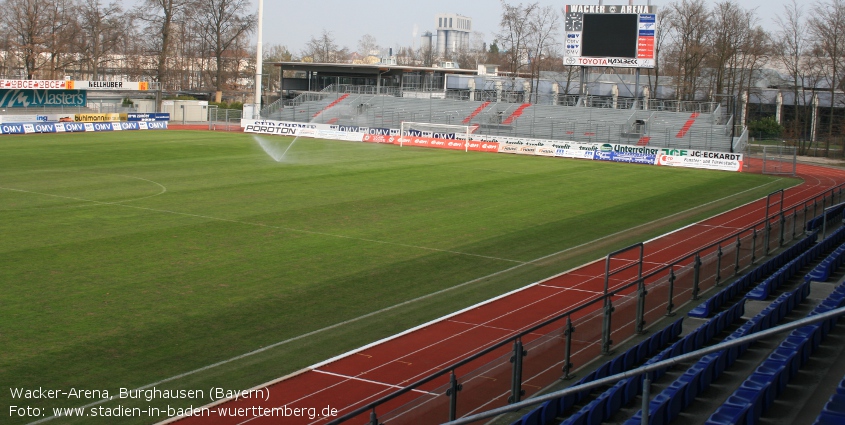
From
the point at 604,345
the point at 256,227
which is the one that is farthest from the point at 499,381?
the point at 256,227

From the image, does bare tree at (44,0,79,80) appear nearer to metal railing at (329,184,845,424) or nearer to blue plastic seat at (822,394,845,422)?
metal railing at (329,184,845,424)

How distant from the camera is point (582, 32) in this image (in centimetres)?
6225

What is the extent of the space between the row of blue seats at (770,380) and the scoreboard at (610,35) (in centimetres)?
5048

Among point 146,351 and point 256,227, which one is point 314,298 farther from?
point 256,227

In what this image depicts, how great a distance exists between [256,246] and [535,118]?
47.0 meters

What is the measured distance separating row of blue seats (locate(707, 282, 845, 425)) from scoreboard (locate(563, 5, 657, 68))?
166 feet

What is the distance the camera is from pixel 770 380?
10.3 metres

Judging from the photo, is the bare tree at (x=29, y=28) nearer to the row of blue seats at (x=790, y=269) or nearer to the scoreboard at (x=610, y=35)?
the scoreboard at (x=610, y=35)

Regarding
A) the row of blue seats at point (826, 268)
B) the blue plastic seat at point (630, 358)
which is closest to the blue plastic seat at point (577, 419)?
the blue plastic seat at point (630, 358)

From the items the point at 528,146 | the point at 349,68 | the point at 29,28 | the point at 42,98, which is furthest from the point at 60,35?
the point at 528,146

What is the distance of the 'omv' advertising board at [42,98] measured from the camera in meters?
71.7

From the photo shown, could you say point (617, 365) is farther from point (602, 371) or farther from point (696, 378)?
point (696, 378)

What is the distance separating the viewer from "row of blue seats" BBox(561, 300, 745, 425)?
381 inches

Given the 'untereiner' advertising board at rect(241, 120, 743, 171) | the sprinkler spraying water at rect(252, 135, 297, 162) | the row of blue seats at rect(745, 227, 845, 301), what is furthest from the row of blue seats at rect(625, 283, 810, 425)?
the 'untereiner' advertising board at rect(241, 120, 743, 171)
